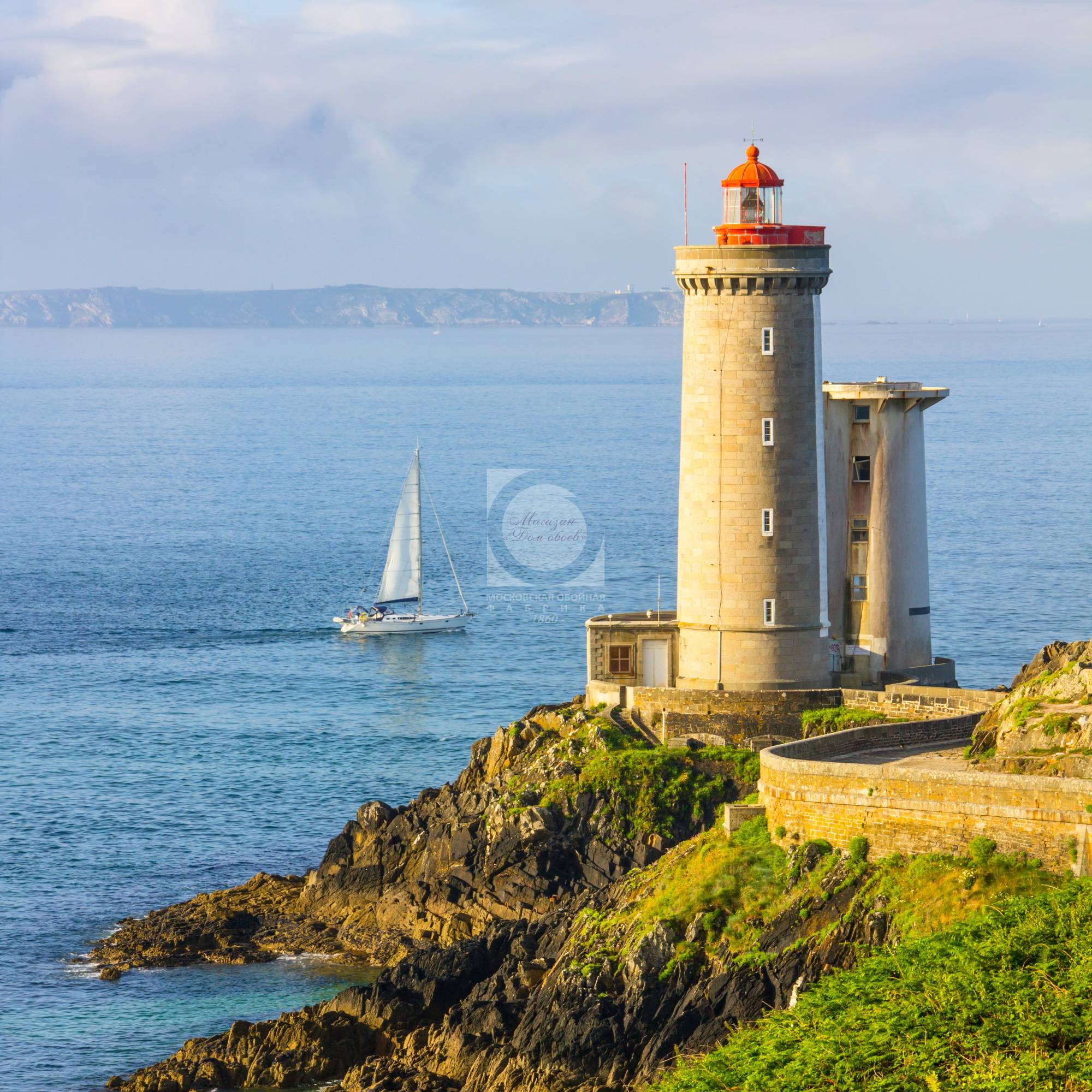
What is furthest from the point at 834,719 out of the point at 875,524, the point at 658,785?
the point at 875,524

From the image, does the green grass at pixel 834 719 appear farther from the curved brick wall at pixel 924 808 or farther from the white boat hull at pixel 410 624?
the white boat hull at pixel 410 624

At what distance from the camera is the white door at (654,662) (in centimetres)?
4734

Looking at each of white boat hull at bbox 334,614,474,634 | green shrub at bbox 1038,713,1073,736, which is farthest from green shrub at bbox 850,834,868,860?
white boat hull at bbox 334,614,474,634

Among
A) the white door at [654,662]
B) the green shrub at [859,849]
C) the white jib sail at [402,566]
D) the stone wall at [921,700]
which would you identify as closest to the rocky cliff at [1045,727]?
the green shrub at [859,849]

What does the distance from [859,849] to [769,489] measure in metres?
15.5

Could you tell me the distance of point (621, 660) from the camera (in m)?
47.7

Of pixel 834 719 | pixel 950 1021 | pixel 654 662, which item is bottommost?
pixel 950 1021

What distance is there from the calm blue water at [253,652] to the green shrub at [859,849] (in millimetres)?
14867

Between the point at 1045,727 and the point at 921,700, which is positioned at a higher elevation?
the point at 1045,727

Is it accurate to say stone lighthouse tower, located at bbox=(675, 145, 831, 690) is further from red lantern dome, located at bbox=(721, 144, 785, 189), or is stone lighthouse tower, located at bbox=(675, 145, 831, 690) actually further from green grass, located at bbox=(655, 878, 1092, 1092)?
green grass, located at bbox=(655, 878, 1092, 1092)

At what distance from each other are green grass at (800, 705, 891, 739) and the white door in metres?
3.75
